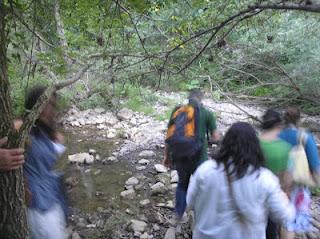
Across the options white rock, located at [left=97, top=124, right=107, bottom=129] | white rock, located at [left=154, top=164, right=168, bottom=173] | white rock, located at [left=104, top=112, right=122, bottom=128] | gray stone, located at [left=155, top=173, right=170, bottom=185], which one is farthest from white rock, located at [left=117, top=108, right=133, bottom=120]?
gray stone, located at [left=155, top=173, right=170, bottom=185]

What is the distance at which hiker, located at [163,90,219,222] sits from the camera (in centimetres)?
374

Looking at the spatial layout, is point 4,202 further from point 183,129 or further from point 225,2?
point 225,2

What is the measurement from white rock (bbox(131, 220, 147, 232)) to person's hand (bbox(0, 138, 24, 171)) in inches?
110

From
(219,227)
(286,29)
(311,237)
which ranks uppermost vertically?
(286,29)

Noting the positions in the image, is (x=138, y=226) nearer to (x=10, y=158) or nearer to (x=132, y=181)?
(x=132, y=181)

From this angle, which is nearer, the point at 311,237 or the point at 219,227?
the point at 219,227

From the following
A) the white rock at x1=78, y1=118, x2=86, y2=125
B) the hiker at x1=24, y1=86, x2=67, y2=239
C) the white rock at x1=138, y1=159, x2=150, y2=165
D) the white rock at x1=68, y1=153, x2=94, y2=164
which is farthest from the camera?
the white rock at x1=78, y1=118, x2=86, y2=125

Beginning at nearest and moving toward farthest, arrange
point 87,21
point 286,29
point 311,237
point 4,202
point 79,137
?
point 4,202
point 311,237
point 87,21
point 79,137
point 286,29

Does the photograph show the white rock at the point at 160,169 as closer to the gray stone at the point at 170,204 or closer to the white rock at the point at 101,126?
the gray stone at the point at 170,204

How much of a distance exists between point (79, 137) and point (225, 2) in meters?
5.39

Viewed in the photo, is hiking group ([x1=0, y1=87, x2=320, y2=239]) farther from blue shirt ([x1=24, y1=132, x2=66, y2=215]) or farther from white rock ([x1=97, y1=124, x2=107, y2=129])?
white rock ([x1=97, y1=124, x2=107, y2=129])

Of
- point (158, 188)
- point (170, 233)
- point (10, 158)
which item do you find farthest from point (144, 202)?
point (10, 158)

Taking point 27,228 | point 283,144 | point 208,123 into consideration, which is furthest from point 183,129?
point 27,228

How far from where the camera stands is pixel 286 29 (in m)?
10.6
